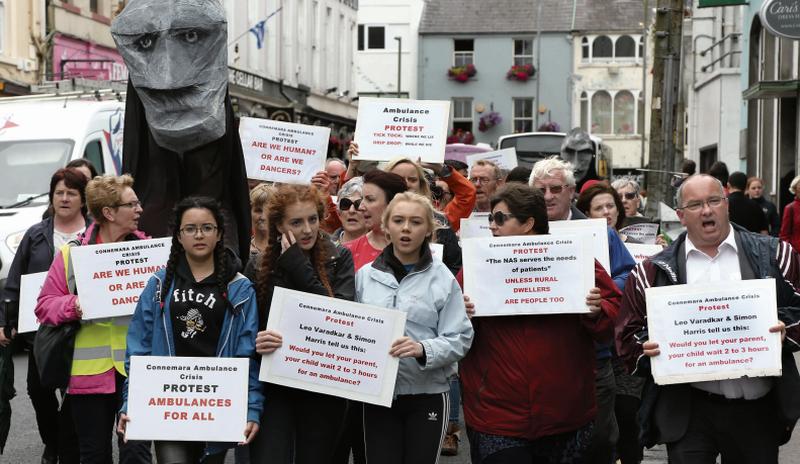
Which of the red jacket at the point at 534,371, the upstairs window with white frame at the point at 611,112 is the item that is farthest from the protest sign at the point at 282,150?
the upstairs window with white frame at the point at 611,112

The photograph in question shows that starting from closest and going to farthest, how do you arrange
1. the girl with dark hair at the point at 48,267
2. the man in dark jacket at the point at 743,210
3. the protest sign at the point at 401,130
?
the girl with dark hair at the point at 48,267, the protest sign at the point at 401,130, the man in dark jacket at the point at 743,210

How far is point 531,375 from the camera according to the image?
6219 millimetres

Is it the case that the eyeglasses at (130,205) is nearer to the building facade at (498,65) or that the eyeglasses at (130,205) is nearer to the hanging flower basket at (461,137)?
the hanging flower basket at (461,137)

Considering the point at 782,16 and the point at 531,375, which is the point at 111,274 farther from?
the point at 782,16

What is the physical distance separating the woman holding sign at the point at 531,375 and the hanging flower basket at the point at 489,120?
63.6 meters

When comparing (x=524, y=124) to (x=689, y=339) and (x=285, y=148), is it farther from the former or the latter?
(x=689, y=339)

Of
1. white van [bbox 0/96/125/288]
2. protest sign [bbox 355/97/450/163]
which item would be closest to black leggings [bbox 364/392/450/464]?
protest sign [bbox 355/97/450/163]

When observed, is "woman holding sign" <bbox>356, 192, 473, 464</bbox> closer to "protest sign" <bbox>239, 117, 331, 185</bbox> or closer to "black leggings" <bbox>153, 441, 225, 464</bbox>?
"black leggings" <bbox>153, 441, 225, 464</bbox>

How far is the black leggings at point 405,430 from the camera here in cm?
620

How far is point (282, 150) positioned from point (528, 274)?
4.44 m

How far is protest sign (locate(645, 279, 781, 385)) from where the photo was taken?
568 centimetres

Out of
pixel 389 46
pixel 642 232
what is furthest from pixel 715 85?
pixel 389 46

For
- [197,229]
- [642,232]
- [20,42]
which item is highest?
[20,42]

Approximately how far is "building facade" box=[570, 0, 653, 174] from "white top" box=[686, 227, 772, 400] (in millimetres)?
63843
